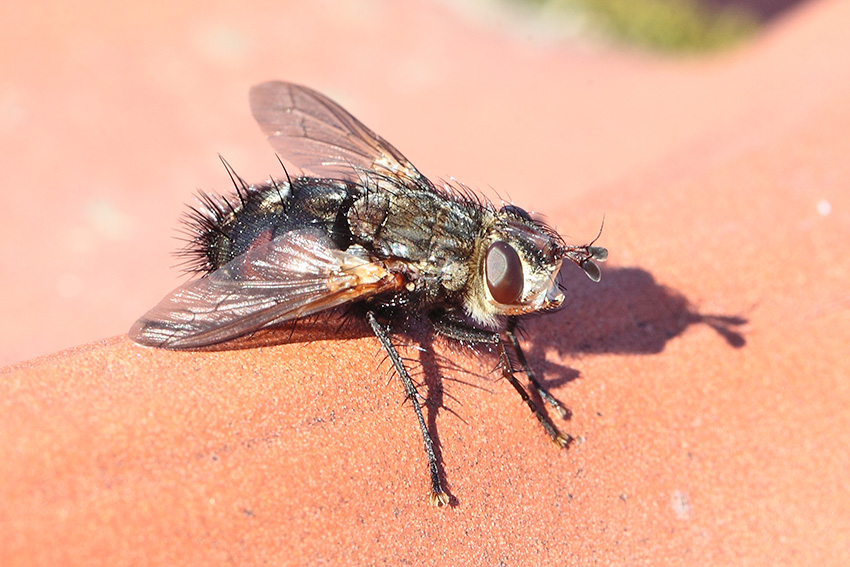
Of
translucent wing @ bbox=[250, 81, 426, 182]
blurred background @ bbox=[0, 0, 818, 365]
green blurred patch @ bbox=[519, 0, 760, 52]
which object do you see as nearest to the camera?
translucent wing @ bbox=[250, 81, 426, 182]

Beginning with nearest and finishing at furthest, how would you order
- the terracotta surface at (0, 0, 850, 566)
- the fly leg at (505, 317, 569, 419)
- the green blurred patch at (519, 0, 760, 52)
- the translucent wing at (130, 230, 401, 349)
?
the terracotta surface at (0, 0, 850, 566), the translucent wing at (130, 230, 401, 349), the fly leg at (505, 317, 569, 419), the green blurred patch at (519, 0, 760, 52)

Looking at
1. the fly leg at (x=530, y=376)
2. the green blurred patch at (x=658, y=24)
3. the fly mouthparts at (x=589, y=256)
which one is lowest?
the green blurred patch at (x=658, y=24)

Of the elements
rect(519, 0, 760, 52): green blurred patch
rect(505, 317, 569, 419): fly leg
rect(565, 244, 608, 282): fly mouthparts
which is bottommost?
rect(519, 0, 760, 52): green blurred patch

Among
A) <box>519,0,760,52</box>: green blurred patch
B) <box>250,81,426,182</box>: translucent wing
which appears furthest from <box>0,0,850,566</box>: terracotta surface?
<box>519,0,760,52</box>: green blurred patch

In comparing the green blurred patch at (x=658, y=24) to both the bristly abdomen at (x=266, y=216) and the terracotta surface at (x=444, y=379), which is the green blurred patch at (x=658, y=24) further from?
the bristly abdomen at (x=266, y=216)

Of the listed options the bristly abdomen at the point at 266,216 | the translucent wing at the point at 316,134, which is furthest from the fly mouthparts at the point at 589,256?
the translucent wing at the point at 316,134

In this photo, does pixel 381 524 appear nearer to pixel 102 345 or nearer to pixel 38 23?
pixel 102 345

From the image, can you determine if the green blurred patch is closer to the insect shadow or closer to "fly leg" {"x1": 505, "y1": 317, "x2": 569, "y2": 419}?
the insect shadow
